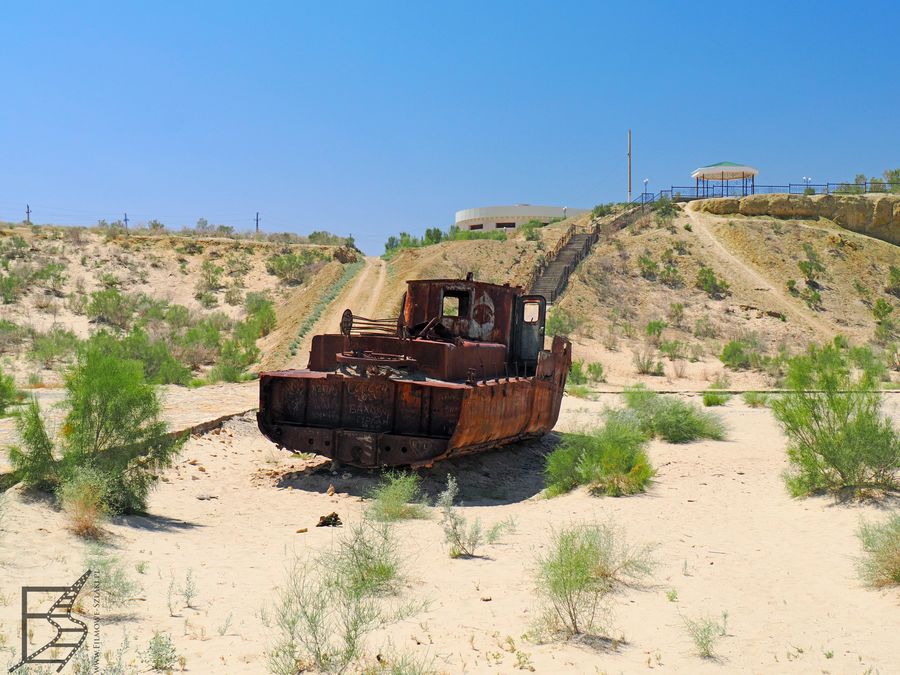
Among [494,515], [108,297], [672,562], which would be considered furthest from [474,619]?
[108,297]

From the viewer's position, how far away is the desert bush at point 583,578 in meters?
5.73

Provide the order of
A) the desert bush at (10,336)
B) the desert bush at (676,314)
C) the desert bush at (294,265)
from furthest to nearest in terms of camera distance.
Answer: the desert bush at (294,265) → the desert bush at (676,314) → the desert bush at (10,336)

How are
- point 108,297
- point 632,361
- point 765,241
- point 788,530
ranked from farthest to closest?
point 765,241, point 108,297, point 632,361, point 788,530

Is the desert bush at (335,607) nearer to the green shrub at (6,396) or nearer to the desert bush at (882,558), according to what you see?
the desert bush at (882,558)

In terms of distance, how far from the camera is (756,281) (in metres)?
43.6

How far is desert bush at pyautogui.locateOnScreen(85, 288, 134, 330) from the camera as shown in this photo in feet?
115

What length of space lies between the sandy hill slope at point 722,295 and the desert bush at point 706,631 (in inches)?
889

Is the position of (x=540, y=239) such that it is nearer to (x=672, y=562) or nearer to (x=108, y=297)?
(x=108, y=297)

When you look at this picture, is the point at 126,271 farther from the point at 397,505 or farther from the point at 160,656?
the point at 160,656

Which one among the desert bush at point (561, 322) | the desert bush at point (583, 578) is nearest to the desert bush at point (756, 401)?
the desert bush at point (561, 322)

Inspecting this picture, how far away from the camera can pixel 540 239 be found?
48.5 meters

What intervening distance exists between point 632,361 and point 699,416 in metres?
14.8

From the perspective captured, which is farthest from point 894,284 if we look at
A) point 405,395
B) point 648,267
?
point 405,395

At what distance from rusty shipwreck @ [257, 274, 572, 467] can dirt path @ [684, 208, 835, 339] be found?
1166 inches
